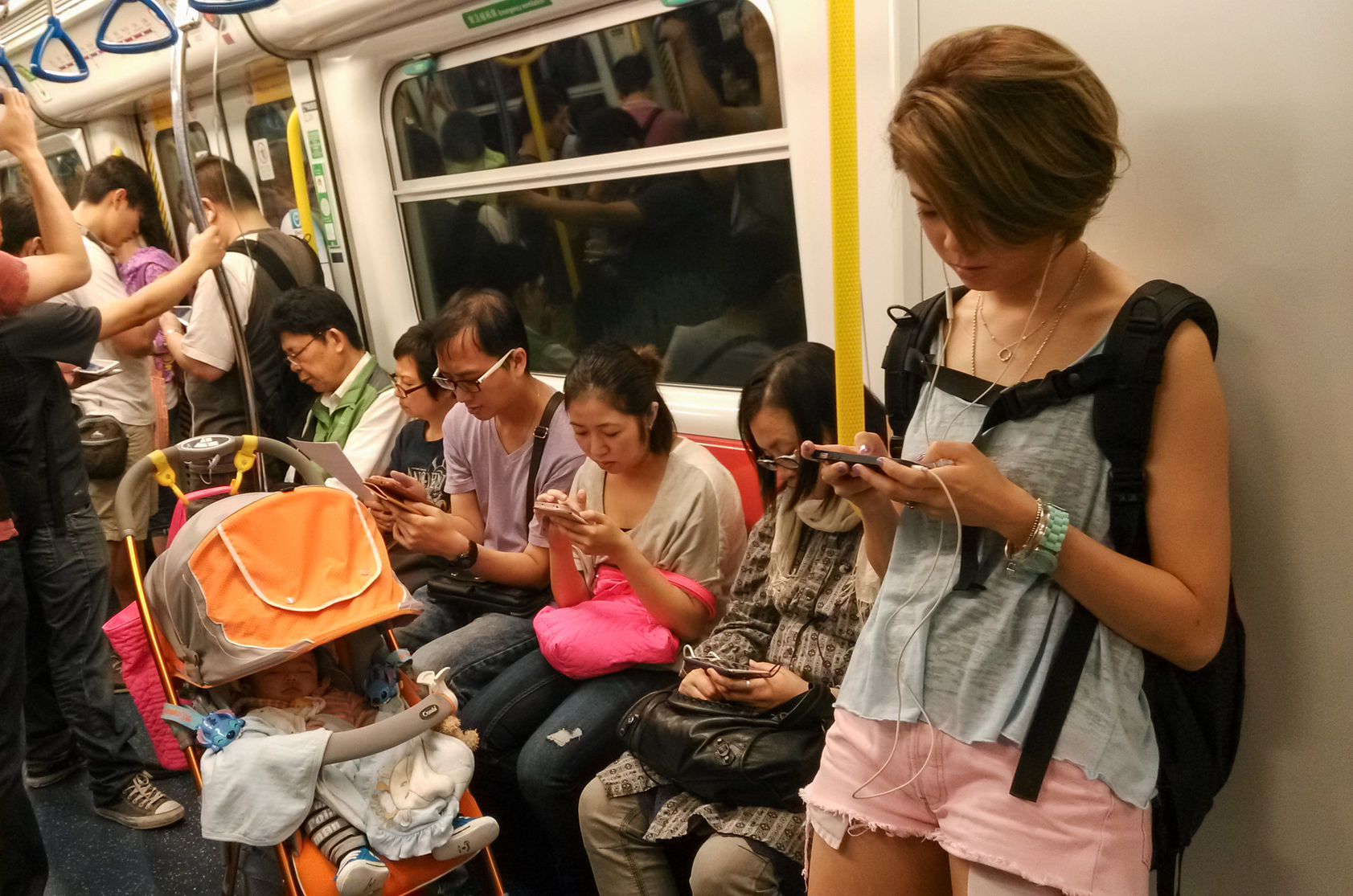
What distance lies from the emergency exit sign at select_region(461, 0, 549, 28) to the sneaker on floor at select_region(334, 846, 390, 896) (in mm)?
2572

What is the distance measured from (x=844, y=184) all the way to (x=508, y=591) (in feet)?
5.85

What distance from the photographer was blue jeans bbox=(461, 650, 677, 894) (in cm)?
235

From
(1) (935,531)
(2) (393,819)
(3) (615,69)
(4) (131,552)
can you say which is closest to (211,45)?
(3) (615,69)

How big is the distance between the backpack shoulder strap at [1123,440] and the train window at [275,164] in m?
4.06

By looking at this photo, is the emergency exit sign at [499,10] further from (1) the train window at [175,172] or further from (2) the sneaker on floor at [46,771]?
(2) the sneaker on floor at [46,771]

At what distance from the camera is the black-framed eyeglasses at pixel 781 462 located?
6.75 ft

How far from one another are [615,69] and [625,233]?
1.82ft

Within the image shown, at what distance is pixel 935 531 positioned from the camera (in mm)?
1446

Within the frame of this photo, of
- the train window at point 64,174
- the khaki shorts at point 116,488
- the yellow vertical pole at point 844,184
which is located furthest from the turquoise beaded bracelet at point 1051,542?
the train window at point 64,174

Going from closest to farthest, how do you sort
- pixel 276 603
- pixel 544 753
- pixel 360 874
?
1. pixel 360 874
2. pixel 276 603
3. pixel 544 753

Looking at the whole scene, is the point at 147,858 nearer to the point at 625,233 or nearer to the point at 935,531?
the point at 625,233

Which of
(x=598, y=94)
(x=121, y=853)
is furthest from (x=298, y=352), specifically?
(x=121, y=853)

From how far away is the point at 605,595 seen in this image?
253cm

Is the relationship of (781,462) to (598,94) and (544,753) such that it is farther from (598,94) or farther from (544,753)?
(598,94)
